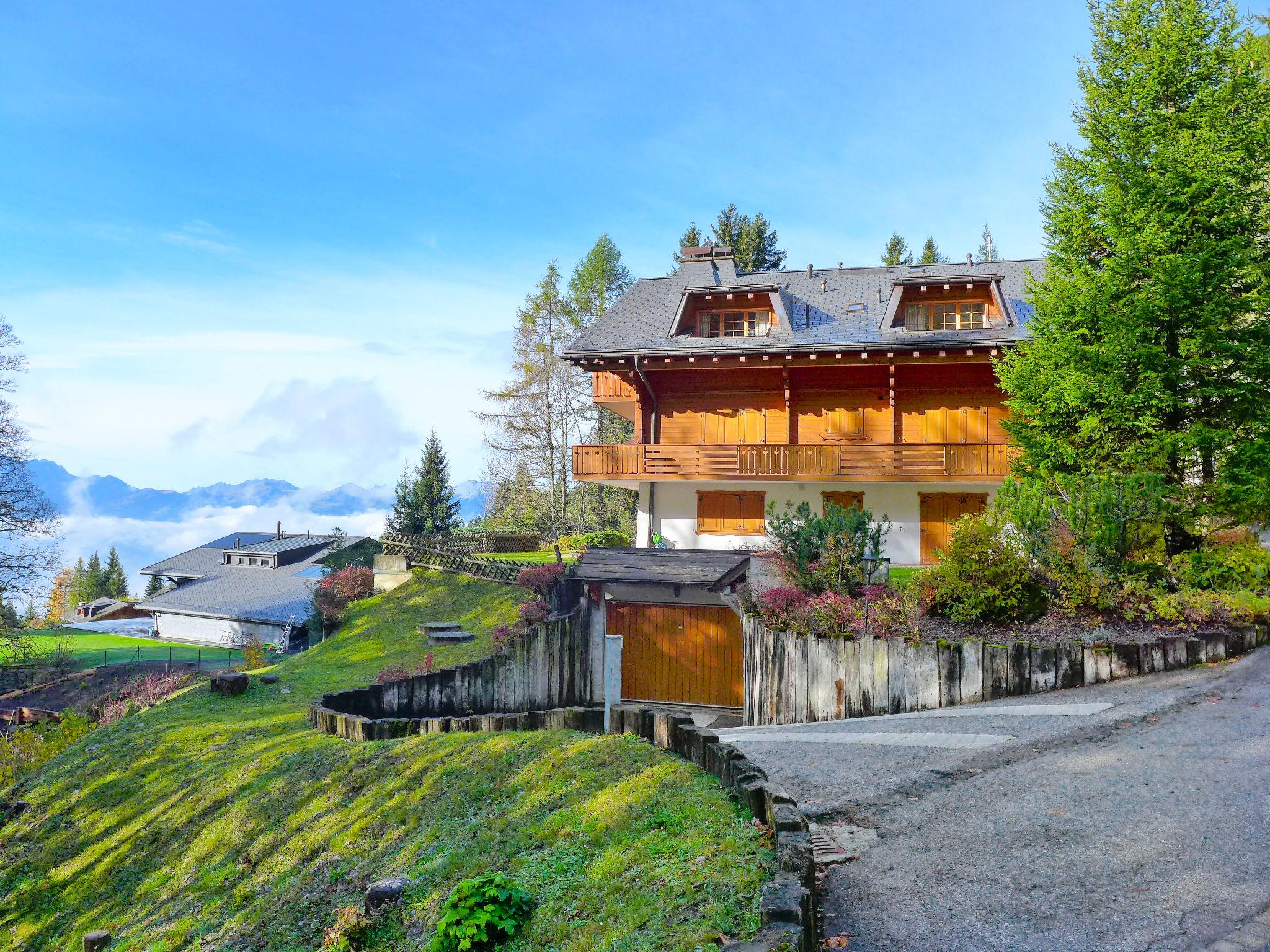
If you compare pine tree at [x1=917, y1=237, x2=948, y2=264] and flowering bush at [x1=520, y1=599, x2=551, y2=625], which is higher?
pine tree at [x1=917, y1=237, x2=948, y2=264]

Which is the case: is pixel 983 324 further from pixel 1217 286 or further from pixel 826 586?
pixel 826 586

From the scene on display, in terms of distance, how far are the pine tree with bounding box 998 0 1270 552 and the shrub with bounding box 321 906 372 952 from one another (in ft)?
47.0

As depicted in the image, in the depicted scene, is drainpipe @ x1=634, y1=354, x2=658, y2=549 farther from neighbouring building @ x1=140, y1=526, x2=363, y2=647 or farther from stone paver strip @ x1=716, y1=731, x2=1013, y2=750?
neighbouring building @ x1=140, y1=526, x2=363, y2=647

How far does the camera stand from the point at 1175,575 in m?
13.9

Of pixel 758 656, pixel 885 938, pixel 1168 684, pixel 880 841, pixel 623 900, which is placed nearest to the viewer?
pixel 885 938

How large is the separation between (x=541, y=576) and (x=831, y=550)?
9.83 m

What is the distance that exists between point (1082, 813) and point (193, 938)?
379 inches

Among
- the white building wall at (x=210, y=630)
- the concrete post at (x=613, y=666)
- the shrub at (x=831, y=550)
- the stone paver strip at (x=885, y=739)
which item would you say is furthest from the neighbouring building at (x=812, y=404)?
the white building wall at (x=210, y=630)

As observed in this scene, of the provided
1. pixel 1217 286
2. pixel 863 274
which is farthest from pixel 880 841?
pixel 863 274

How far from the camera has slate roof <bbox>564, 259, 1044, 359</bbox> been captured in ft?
77.0

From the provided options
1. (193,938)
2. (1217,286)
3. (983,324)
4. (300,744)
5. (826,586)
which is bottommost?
(193,938)

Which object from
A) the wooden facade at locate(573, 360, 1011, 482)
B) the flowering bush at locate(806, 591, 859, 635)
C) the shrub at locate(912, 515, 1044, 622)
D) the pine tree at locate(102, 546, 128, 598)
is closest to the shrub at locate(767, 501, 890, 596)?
the flowering bush at locate(806, 591, 859, 635)

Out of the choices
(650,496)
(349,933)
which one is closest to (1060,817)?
(349,933)

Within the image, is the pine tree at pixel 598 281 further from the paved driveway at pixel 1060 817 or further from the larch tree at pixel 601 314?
the paved driveway at pixel 1060 817
